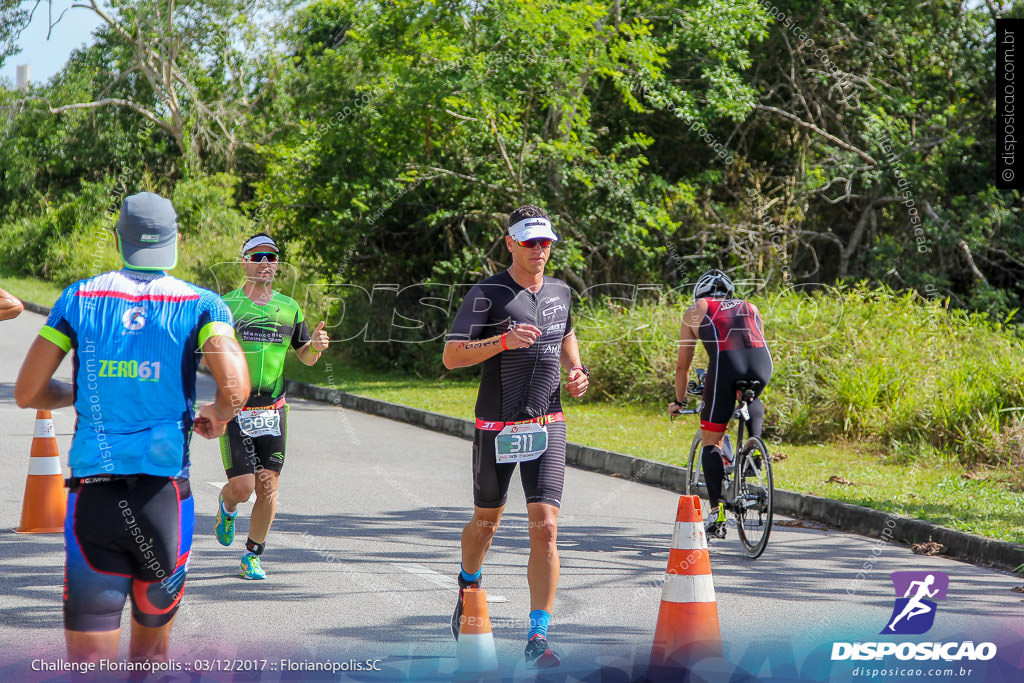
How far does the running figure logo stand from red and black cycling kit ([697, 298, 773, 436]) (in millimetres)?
1339

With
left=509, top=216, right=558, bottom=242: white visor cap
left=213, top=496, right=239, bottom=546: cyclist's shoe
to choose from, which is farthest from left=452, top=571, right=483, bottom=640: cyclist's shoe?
left=213, top=496, right=239, bottom=546: cyclist's shoe

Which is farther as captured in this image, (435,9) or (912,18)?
(912,18)

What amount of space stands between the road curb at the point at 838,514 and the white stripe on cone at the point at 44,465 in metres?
5.43

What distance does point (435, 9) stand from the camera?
655 inches

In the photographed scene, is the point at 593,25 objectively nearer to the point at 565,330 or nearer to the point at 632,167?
the point at 632,167

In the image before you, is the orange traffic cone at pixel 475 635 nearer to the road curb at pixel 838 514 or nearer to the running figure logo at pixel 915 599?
the running figure logo at pixel 915 599

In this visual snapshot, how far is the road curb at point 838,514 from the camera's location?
24.4 ft

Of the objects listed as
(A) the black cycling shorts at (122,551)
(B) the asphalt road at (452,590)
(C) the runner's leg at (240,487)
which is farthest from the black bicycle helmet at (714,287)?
(A) the black cycling shorts at (122,551)

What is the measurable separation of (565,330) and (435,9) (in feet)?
41.2

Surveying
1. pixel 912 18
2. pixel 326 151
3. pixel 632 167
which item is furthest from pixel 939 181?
pixel 326 151

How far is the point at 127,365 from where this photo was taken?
3.35 metres

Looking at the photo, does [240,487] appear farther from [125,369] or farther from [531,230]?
[125,369]

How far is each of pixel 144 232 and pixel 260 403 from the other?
2873 millimetres

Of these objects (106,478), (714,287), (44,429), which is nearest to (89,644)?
(106,478)
